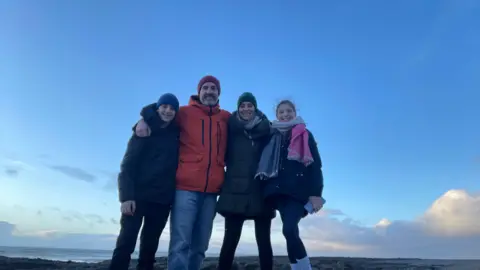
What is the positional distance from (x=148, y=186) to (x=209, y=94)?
1.53 meters

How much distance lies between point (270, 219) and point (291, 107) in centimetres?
156

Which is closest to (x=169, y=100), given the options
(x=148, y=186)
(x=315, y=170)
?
(x=148, y=186)

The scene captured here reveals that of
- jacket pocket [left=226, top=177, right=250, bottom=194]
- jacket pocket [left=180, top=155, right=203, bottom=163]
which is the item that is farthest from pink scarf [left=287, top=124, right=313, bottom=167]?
jacket pocket [left=180, top=155, right=203, bottom=163]

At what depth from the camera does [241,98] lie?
5.38 meters

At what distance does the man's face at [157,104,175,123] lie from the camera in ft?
16.3

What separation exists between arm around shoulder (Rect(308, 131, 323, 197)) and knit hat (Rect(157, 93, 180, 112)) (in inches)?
71.4

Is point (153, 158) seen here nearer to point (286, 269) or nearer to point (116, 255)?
point (116, 255)

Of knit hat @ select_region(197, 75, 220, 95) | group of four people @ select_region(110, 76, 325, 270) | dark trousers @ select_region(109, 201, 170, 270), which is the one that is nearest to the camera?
dark trousers @ select_region(109, 201, 170, 270)

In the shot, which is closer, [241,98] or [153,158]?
[153,158]

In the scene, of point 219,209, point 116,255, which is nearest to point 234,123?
point 219,209

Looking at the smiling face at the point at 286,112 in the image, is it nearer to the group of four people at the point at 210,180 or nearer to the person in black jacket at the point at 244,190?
the group of four people at the point at 210,180

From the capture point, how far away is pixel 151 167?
15.8 ft

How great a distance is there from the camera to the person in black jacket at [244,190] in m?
4.82

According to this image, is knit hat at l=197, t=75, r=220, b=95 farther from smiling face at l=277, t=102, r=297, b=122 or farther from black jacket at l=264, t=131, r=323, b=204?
black jacket at l=264, t=131, r=323, b=204
